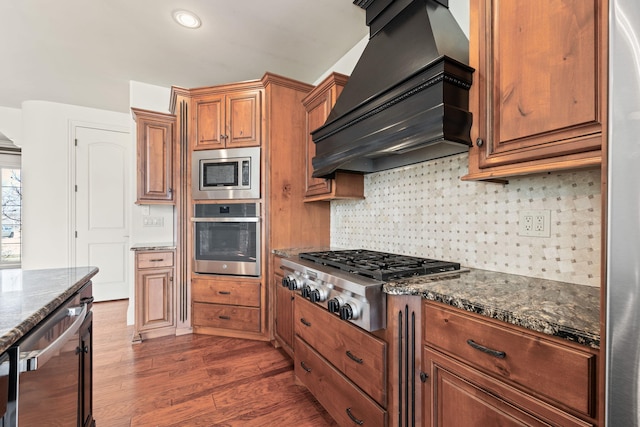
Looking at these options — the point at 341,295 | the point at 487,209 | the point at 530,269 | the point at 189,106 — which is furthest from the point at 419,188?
the point at 189,106

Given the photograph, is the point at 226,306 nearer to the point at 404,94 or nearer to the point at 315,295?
the point at 315,295

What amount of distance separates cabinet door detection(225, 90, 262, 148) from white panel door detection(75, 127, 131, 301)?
2589 millimetres

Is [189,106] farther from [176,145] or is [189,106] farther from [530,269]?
[530,269]

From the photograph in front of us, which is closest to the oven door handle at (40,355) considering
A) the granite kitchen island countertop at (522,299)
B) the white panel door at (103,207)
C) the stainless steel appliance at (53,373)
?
the stainless steel appliance at (53,373)

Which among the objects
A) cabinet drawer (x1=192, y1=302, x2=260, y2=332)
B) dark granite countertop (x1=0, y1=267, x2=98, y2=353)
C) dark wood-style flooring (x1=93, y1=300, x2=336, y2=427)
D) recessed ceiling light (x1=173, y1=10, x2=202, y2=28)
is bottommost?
dark wood-style flooring (x1=93, y1=300, x2=336, y2=427)

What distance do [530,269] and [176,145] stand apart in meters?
3.16

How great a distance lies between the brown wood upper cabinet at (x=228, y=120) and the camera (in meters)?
2.79

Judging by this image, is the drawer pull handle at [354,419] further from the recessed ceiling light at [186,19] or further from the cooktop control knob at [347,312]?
the recessed ceiling light at [186,19]

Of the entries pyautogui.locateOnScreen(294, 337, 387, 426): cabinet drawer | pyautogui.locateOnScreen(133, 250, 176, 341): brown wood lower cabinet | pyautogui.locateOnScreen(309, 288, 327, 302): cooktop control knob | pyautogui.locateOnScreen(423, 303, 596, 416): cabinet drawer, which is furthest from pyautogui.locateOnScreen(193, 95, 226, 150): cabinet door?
pyautogui.locateOnScreen(423, 303, 596, 416): cabinet drawer

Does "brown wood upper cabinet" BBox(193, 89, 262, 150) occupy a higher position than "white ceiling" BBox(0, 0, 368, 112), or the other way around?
"white ceiling" BBox(0, 0, 368, 112)

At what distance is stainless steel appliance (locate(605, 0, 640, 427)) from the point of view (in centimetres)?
52

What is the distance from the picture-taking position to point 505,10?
1.09 metres

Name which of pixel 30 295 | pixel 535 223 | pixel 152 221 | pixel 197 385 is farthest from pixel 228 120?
pixel 535 223

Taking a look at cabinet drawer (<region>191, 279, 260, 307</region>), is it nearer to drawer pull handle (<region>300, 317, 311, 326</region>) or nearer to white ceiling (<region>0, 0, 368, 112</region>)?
drawer pull handle (<region>300, 317, 311, 326</region>)
